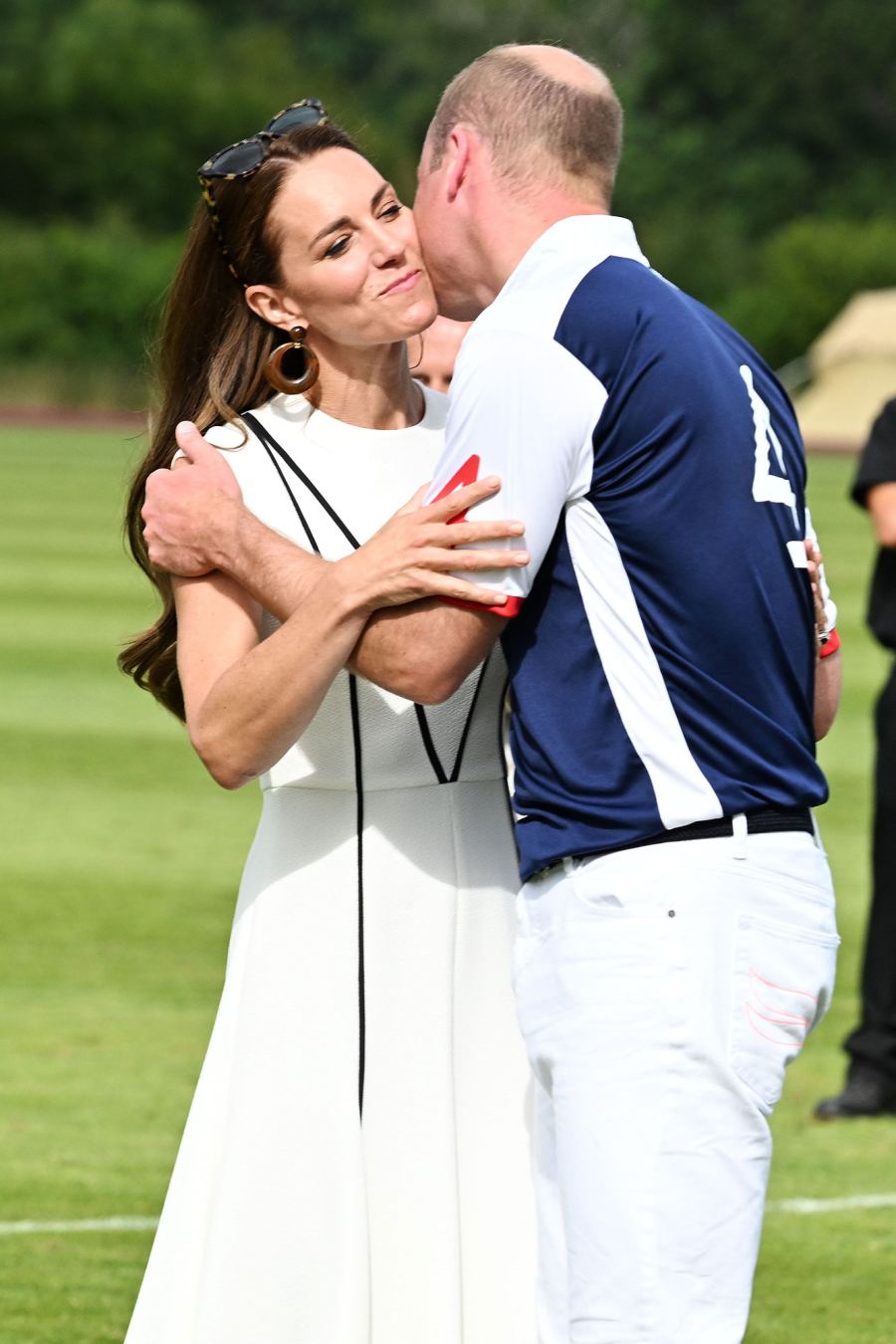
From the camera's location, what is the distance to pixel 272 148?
3471mm

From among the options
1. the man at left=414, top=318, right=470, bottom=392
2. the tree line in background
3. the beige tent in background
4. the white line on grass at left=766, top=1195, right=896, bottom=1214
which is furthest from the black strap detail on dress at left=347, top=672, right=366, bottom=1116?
the tree line in background

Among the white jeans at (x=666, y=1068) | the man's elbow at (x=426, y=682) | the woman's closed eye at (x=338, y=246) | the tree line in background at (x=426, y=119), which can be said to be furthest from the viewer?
the tree line in background at (x=426, y=119)

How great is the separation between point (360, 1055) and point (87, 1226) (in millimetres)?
2479

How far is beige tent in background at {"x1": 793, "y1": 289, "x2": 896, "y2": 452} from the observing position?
2015 inches

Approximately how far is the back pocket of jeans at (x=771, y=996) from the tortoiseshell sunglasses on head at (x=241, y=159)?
4.64ft

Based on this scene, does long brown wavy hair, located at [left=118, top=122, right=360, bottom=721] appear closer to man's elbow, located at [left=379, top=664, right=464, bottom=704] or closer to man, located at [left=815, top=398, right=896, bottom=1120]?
man's elbow, located at [left=379, top=664, right=464, bottom=704]

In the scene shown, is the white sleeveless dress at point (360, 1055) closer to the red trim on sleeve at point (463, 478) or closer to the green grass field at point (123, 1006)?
the green grass field at point (123, 1006)

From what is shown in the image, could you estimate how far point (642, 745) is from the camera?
2809 millimetres

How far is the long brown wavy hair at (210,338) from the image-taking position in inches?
136

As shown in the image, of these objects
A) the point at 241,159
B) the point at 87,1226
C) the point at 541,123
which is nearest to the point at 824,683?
the point at 541,123

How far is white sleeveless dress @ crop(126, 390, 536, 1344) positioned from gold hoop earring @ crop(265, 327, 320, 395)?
0.29ft

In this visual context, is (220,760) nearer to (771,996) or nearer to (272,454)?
(272,454)

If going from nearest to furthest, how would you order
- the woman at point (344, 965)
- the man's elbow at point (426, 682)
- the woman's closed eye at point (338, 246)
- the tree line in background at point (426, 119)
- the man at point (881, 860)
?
the man's elbow at point (426, 682)
the woman at point (344, 965)
the woman's closed eye at point (338, 246)
the man at point (881, 860)
the tree line in background at point (426, 119)

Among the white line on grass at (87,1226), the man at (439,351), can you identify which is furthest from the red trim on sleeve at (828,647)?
the white line on grass at (87,1226)
